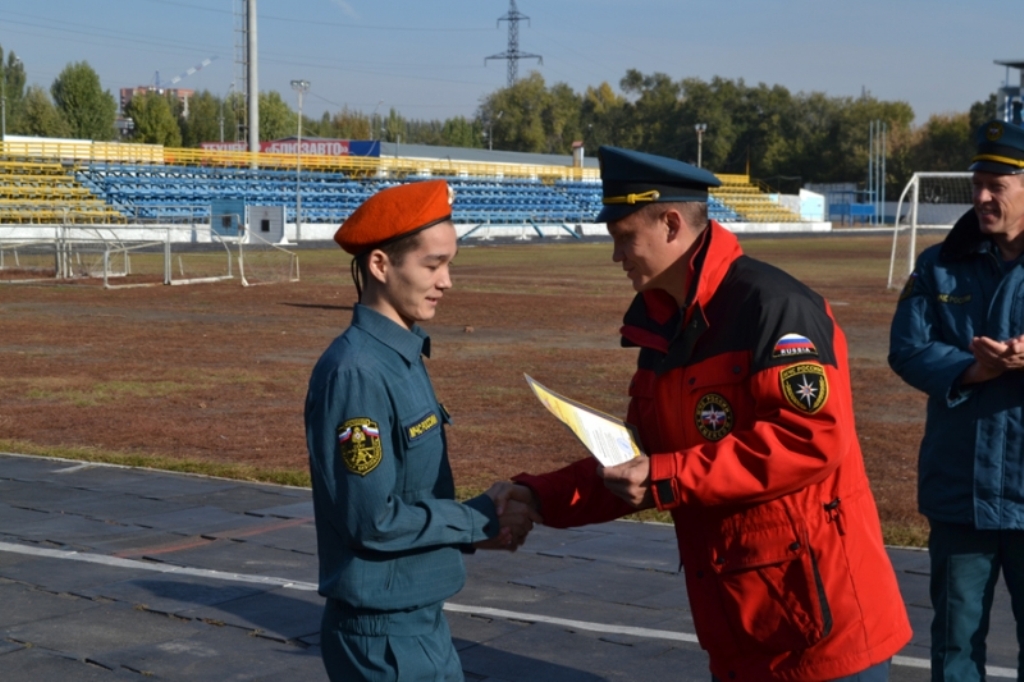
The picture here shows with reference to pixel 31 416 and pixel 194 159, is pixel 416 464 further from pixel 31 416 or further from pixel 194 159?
pixel 194 159

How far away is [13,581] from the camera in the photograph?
5.98 meters

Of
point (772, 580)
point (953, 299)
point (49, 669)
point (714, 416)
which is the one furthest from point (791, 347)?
point (49, 669)

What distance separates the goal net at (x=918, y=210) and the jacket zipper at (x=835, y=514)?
27.2 meters

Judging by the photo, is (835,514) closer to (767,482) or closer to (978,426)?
(767,482)

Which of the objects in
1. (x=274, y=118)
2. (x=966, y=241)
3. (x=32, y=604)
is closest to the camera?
(x=966, y=241)

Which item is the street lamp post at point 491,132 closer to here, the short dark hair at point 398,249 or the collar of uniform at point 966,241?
the collar of uniform at point 966,241

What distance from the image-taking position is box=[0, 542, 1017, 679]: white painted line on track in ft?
15.9

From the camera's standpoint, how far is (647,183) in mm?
2912

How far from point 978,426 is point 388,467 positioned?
6.99 ft

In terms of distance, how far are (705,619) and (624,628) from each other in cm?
239

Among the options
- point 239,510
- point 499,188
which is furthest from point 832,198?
point 239,510

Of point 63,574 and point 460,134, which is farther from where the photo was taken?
point 460,134

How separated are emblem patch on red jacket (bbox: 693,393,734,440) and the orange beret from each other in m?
0.73

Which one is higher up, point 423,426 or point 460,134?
point 460,134
